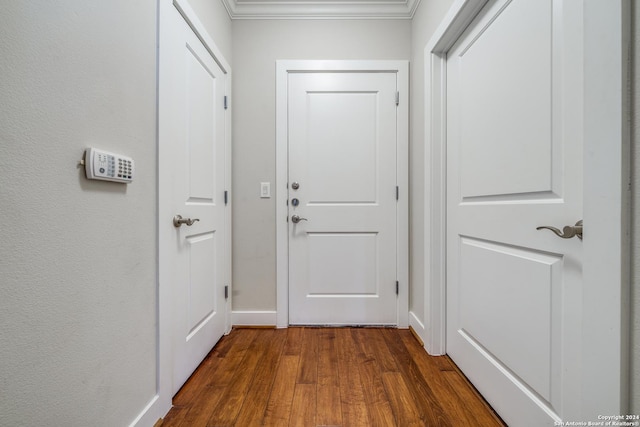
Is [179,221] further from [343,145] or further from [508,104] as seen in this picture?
[508,104]

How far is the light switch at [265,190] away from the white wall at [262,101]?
0.03m

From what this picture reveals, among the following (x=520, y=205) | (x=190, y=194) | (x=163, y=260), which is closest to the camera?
(x=520, y=205)

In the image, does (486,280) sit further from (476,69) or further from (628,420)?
(476,69)

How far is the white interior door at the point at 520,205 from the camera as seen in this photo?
34.3 inches

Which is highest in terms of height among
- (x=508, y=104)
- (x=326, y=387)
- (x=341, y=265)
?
(x=508, y=104)

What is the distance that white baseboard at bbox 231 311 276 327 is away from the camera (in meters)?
2.07

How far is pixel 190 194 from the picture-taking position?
4.88 feet

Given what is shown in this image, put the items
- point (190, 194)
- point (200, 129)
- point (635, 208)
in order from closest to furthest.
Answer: point (635, 208) → point (190, 194) → point (200, 129)

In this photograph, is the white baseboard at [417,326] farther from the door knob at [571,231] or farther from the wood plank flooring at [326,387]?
the door knob at [571,231]

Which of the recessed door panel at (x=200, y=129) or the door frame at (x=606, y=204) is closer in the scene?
the door frame at (x=606, y=204)

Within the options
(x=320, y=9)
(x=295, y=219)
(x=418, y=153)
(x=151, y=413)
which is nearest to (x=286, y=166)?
(x=295, y=219)

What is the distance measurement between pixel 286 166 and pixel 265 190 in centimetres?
23

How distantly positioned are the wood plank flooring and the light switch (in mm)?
997

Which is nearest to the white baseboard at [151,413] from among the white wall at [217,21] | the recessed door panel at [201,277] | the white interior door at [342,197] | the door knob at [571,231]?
the recessed door panel at [201,277]
